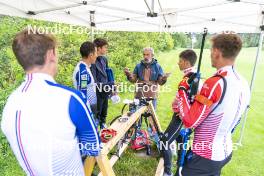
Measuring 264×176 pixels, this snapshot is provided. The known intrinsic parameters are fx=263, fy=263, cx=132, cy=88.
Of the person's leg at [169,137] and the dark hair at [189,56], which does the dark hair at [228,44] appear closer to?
the dark hair at [189,56]

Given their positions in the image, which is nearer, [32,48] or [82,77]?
[32,48]

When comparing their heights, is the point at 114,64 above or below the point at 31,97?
below

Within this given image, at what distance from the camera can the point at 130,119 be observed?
10.1ft

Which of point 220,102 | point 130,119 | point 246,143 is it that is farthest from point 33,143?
point 246,143

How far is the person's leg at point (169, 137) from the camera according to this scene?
3297 mm

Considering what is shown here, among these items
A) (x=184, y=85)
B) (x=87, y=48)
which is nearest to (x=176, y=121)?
(x=184, y=85)

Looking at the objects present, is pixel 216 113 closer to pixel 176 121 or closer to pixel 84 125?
pixel 84 125

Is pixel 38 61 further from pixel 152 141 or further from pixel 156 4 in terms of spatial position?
pixel 152 141

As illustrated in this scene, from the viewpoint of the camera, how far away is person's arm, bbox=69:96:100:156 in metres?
1.30

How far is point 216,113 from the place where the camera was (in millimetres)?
1942

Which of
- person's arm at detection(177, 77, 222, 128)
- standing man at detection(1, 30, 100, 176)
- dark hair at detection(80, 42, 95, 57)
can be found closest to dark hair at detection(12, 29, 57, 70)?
standing man at detection(1, 30, 100, 176)

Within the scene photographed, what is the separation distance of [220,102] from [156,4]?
2164 millimetres

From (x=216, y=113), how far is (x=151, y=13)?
6.41ft

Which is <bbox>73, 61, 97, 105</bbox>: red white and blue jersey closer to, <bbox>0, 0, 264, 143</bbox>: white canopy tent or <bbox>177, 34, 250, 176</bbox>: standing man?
<bbox>0, 0, 264, 143</bbox>: white canopy tent
